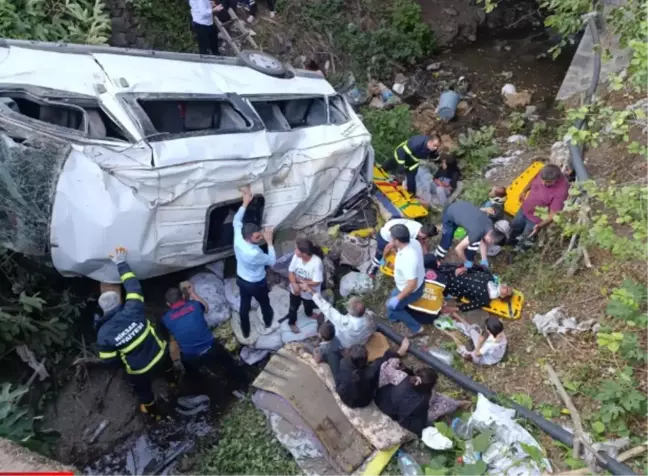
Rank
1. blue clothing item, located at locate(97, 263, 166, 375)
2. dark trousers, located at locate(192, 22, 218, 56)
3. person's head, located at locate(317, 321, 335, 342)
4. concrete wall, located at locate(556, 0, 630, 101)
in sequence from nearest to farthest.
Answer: blue clothing item, located at locate(97, 263, 166, 375) → person's head, located at locate(317, 321, 335, 342) → dark trousers, located at locate(192, 22, 218, 56) → concrete wall, located at locate(556, 0, 630, 101)

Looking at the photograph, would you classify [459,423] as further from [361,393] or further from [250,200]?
[250,200]

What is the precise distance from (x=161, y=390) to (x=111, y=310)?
1181 mm

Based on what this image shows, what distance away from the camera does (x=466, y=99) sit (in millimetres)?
10734

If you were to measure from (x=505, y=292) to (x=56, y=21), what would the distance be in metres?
6.32

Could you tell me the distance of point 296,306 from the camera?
659 centimetres

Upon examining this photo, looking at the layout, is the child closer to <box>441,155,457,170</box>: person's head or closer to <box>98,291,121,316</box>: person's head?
<box>441,155,457,170</box>: person's head

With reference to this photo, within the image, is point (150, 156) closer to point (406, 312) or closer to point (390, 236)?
point (390, 236)

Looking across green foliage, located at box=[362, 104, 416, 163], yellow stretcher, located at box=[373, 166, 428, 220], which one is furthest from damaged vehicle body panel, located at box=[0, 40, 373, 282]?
green foliage, located at box=[362, 104, 416, 163]

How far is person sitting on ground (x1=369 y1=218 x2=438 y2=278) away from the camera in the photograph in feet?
21.7

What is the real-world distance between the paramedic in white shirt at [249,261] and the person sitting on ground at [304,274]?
0.79 feet

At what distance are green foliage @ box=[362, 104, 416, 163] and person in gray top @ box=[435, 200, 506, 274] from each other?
7.75ft

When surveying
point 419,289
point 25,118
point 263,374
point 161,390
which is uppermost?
point 25,118

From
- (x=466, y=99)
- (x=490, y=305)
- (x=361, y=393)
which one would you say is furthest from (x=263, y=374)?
(x=466, y=99)

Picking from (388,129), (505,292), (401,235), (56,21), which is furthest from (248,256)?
(56,21)
